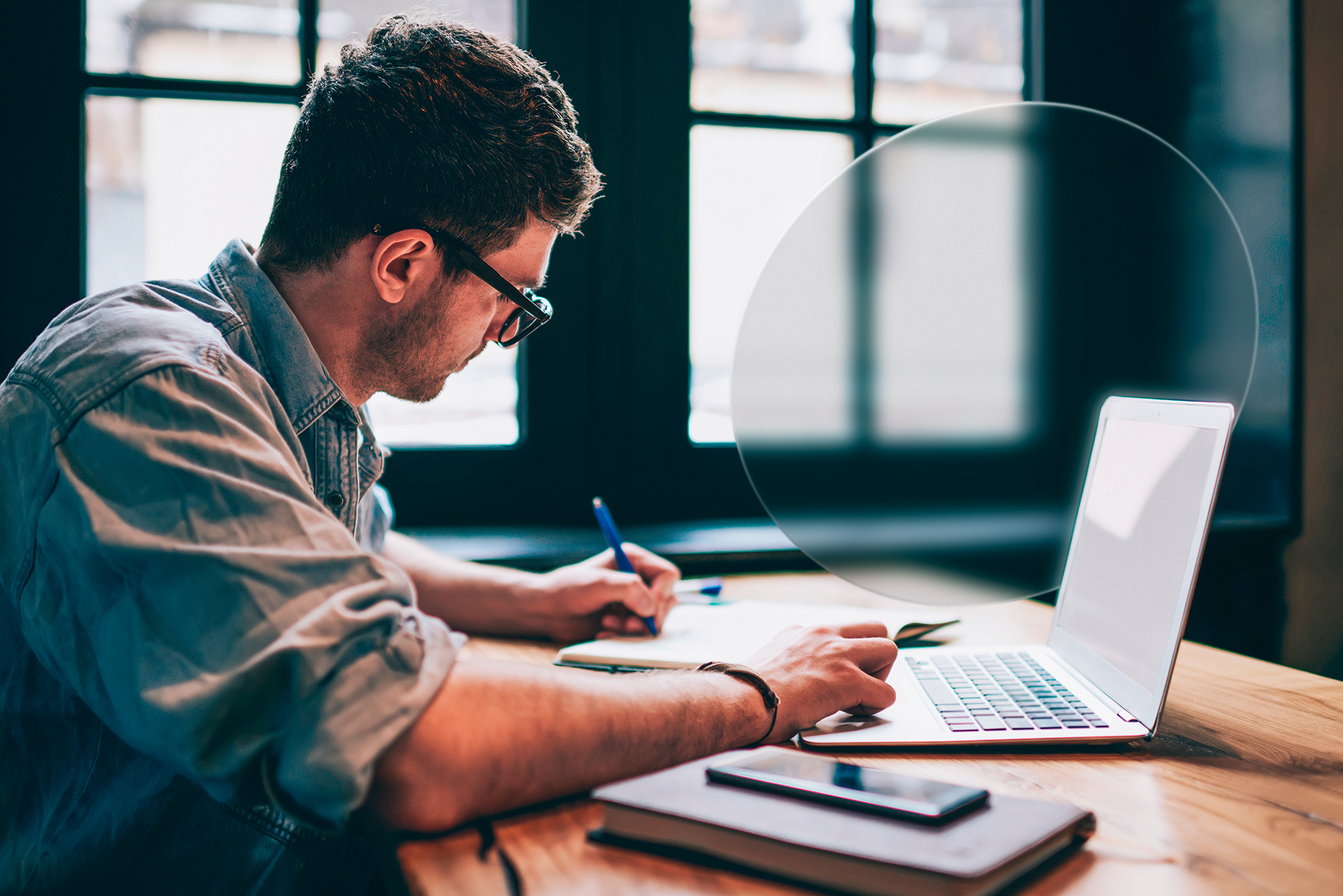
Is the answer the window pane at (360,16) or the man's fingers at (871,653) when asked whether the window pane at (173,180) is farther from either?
the man's fingers at (871,653)

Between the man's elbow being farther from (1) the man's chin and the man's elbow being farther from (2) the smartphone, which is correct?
(1) the man's chin

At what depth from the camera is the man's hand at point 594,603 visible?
3.36 feet

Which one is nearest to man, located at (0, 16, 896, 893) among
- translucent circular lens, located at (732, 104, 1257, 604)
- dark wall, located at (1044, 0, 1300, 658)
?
translucent circular lens, located at (732, 104, 1257, 604)

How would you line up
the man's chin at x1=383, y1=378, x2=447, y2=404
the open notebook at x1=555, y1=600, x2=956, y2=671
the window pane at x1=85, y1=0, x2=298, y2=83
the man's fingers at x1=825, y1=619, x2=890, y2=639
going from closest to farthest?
the man's fingers at x1=825, y1=619, x2=890, y2=639
the open notebook at x1=555, y1=600, x2=956, y2=671
the man's chin at x1=383, y1=378, x2=447, y2=404
the window pane at x1=85, y1=0, x2=298, y2=83

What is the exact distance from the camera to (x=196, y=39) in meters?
1.44

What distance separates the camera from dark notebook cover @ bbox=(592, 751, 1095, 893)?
0.42m

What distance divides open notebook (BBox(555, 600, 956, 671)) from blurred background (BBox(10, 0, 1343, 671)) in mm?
317

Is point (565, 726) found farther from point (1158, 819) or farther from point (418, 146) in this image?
point (418, 146)

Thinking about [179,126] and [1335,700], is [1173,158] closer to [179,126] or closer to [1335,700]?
[1335,700]

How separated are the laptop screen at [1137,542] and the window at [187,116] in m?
1.32

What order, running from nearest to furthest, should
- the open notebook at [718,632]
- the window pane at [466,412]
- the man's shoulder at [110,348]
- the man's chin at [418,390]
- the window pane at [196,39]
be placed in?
1. the man's shoulder at [110,348]
2. the open notebook at [718,632]
3. the man's chin at [418,390]
4. the window pane at [196,39]
5. the window pane at [466,412]

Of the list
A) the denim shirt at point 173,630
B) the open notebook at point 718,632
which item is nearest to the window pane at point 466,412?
the open notebook at point 718,632

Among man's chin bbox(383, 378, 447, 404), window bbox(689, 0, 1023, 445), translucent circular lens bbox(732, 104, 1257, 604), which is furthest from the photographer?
window bbox(689, 0, 1023, 445)

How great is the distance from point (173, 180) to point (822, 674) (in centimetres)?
138
